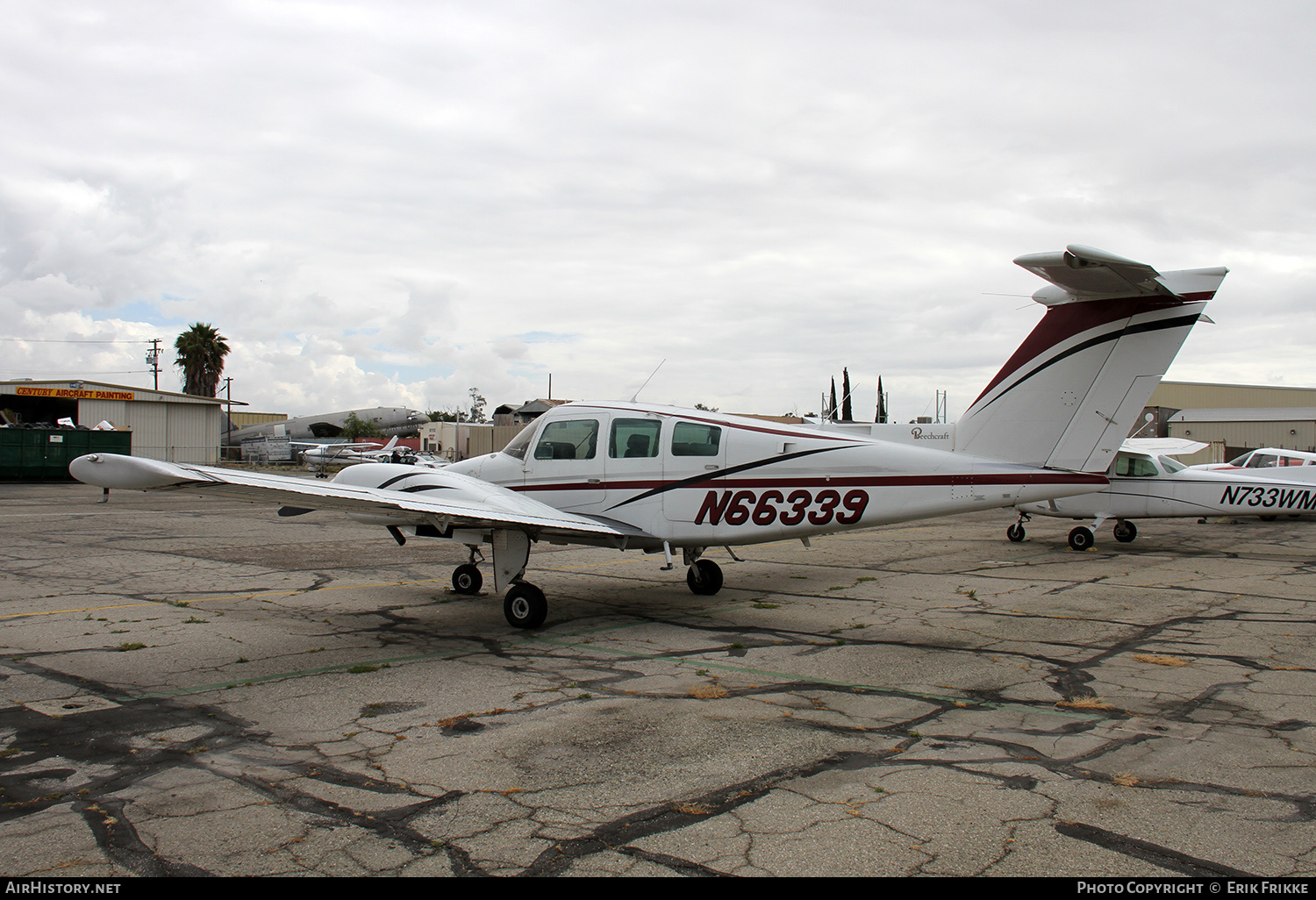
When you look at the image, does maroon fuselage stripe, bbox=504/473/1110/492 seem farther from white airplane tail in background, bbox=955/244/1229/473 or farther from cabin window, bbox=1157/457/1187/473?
cabin window, bbox=1157/457/1187/473

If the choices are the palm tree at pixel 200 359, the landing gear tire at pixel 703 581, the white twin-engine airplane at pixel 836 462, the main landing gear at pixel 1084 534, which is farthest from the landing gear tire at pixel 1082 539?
the palm tree at pixel 200 359

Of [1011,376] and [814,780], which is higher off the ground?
[1011,376]

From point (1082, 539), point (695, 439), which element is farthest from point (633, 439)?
point (1082, 539)

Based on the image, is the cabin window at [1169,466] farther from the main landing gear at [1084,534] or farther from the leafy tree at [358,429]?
the leafy tree at [358,429]

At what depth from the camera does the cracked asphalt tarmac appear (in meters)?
3.49

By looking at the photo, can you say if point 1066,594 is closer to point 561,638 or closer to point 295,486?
point 561,638

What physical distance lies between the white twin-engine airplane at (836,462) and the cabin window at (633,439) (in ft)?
0.05

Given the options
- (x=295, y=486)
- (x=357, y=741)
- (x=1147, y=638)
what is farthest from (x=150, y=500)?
(x=1147, y=638)

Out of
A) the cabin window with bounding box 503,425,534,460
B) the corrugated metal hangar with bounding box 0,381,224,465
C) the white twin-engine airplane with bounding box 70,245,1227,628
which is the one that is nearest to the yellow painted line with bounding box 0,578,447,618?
the white twin-engine airplane with bounding box 70,245,1227,628

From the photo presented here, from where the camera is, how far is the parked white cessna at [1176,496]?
16.0m

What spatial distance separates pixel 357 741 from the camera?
4938 millimetres

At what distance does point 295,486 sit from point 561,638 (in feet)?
9.34

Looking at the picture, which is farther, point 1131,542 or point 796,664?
point 1131,542

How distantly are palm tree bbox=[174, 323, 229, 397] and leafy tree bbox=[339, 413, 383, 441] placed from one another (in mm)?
16515
